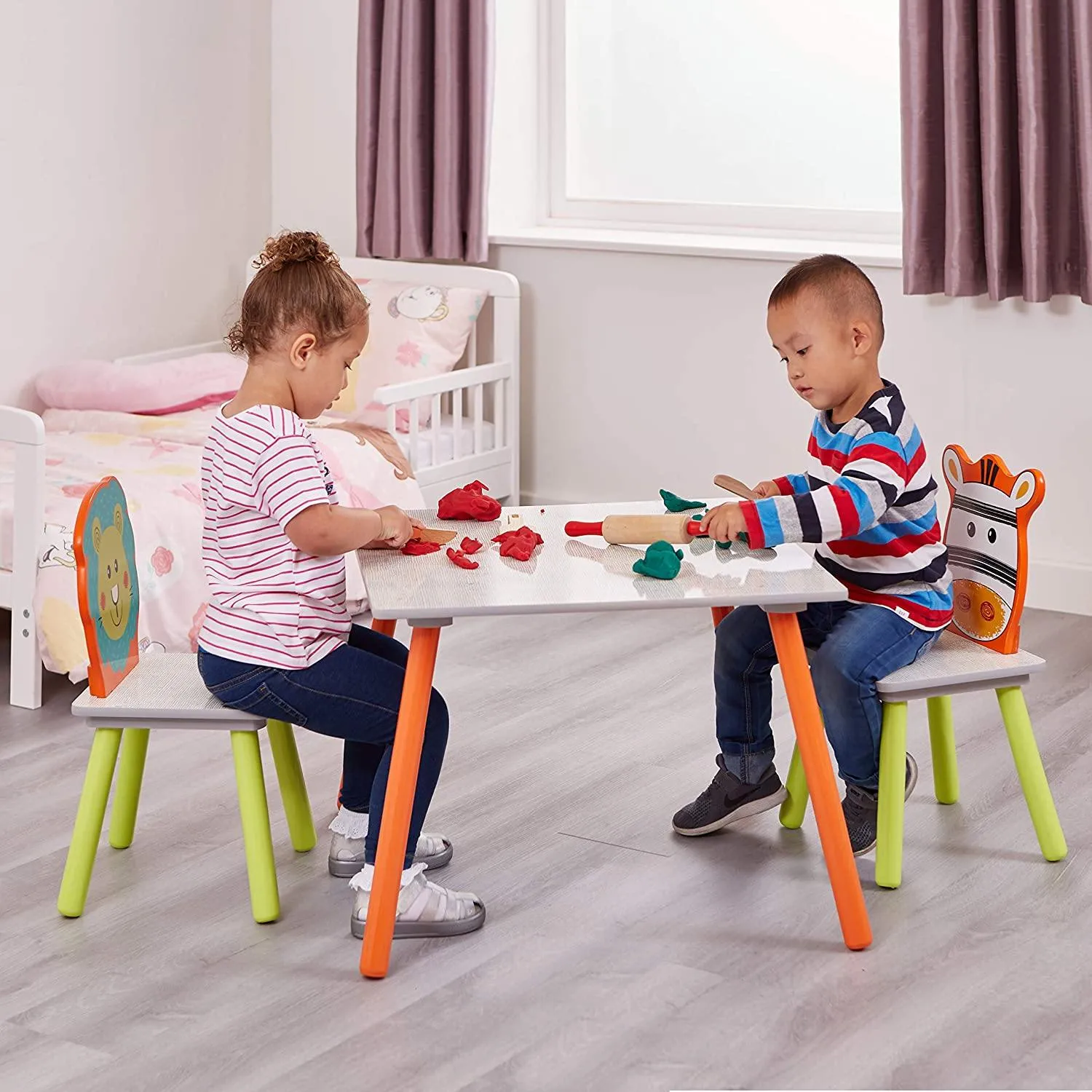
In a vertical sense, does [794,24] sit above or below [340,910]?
above

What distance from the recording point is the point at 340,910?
6.72ft

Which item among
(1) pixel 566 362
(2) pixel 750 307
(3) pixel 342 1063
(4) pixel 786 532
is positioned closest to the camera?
(3) pixel 342 1063

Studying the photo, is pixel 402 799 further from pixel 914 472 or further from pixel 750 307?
pixel 750 307

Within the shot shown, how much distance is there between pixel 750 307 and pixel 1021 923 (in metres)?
2.04

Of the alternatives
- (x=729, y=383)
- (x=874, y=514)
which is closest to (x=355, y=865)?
(x=874, y=514)

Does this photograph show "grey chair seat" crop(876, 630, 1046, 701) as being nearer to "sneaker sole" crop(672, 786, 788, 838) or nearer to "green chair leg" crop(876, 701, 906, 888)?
"green chair leg" crop(876, 701, 906, 888)

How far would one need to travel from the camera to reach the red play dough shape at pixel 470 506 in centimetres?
214

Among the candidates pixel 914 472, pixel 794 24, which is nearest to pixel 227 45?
pixel 794 24

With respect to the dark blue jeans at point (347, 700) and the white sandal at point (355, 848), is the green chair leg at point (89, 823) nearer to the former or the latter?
the dark blue jeans at point (347, 700)

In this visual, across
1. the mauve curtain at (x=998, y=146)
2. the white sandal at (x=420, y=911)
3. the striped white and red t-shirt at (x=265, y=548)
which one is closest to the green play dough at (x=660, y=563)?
the striped white and red t-shirt at (x=265, y=548)

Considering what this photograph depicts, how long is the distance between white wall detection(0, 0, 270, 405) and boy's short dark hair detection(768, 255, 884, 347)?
91.4 inches

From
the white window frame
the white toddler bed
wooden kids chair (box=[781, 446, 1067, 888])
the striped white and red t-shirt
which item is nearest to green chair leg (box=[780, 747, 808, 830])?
wooden kids chair (box=[781, 446, 1067, 888])

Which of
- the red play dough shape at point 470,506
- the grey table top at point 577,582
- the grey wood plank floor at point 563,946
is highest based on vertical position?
the red play dough shape at point 470,506

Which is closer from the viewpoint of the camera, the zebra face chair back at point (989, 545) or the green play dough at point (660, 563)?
the green play dough at point (660, 563)
